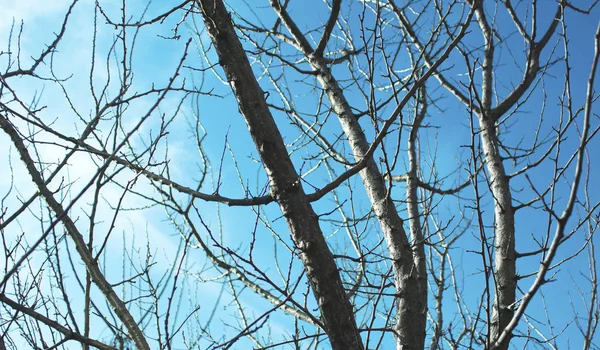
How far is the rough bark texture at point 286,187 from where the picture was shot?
1.88 meters

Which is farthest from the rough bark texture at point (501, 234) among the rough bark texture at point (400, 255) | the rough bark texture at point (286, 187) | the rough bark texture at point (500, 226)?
the rough bark texture at point (286, 187)

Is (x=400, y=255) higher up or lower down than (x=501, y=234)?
A: lower down

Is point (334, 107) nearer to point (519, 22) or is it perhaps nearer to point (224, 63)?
point (224, 63)

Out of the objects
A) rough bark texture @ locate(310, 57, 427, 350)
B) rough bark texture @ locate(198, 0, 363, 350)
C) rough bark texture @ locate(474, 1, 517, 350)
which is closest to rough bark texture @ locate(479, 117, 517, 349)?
rough bark texture @ locate(474, 1, 517, 350)

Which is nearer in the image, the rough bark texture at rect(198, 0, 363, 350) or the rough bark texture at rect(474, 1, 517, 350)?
the rough bark texture at rect(198, 0, 363, 350)

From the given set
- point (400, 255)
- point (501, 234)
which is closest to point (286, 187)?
point (400, 255)

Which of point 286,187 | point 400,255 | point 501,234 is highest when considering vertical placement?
point 501,234

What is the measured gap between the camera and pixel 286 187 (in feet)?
6.66

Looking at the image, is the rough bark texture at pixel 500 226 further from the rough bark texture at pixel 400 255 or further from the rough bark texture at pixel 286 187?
the rough bark texture at pixel 286 187

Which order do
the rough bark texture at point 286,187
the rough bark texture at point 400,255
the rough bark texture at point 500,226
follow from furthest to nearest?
the rough bark texture at point 500,226 < the rough bark texture at point 400,255 < the rough bark texture at point 286,187

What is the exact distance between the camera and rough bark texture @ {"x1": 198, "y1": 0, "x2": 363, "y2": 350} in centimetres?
188

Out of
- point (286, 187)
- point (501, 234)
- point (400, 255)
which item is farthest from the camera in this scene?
point (501, 234)

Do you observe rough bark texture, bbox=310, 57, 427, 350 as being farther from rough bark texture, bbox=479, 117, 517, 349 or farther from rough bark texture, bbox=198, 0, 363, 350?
rough bark texture, bbox=198, 0, 363, 350

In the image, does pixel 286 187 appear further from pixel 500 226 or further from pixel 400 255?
pixel 500 226
